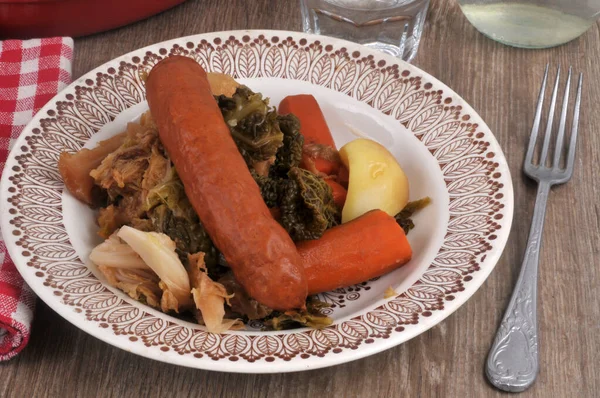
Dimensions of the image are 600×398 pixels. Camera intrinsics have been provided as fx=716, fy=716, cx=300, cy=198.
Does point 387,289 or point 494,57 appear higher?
point 494,57

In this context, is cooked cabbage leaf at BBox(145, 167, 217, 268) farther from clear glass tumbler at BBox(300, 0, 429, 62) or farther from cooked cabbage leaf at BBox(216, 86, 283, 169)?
clear glass tumbler at BBox(300, 0, 429, 62)

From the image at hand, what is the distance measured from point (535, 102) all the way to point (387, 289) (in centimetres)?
149

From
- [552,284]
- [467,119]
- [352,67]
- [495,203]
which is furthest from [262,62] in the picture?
[552,284]

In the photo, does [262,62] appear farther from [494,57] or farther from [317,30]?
[494,57]

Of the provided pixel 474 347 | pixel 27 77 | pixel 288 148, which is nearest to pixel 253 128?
pixel 288 148

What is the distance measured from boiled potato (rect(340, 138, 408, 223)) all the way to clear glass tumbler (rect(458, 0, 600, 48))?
1.28m

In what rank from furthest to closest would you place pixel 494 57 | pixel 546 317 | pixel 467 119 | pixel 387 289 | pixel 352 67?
1. pixel 494 57
2. pixel 352 67
3. pixel 467 119
4. pixel 546 317
5. pixel 387 289

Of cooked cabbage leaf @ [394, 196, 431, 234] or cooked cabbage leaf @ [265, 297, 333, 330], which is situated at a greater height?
cooked cabbage leaf @ [394, 196, 431, 234]

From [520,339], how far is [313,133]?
100 cm

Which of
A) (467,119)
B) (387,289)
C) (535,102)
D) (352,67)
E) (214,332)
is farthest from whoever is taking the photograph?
(535,102)

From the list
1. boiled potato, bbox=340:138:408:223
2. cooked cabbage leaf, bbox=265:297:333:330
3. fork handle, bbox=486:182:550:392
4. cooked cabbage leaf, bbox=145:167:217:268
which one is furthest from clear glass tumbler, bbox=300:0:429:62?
cooked cabbage leaf, bbox=265:297:333:330

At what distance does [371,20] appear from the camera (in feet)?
10.1

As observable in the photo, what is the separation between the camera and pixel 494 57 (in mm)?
3406

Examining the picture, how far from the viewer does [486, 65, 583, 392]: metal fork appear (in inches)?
82.7
